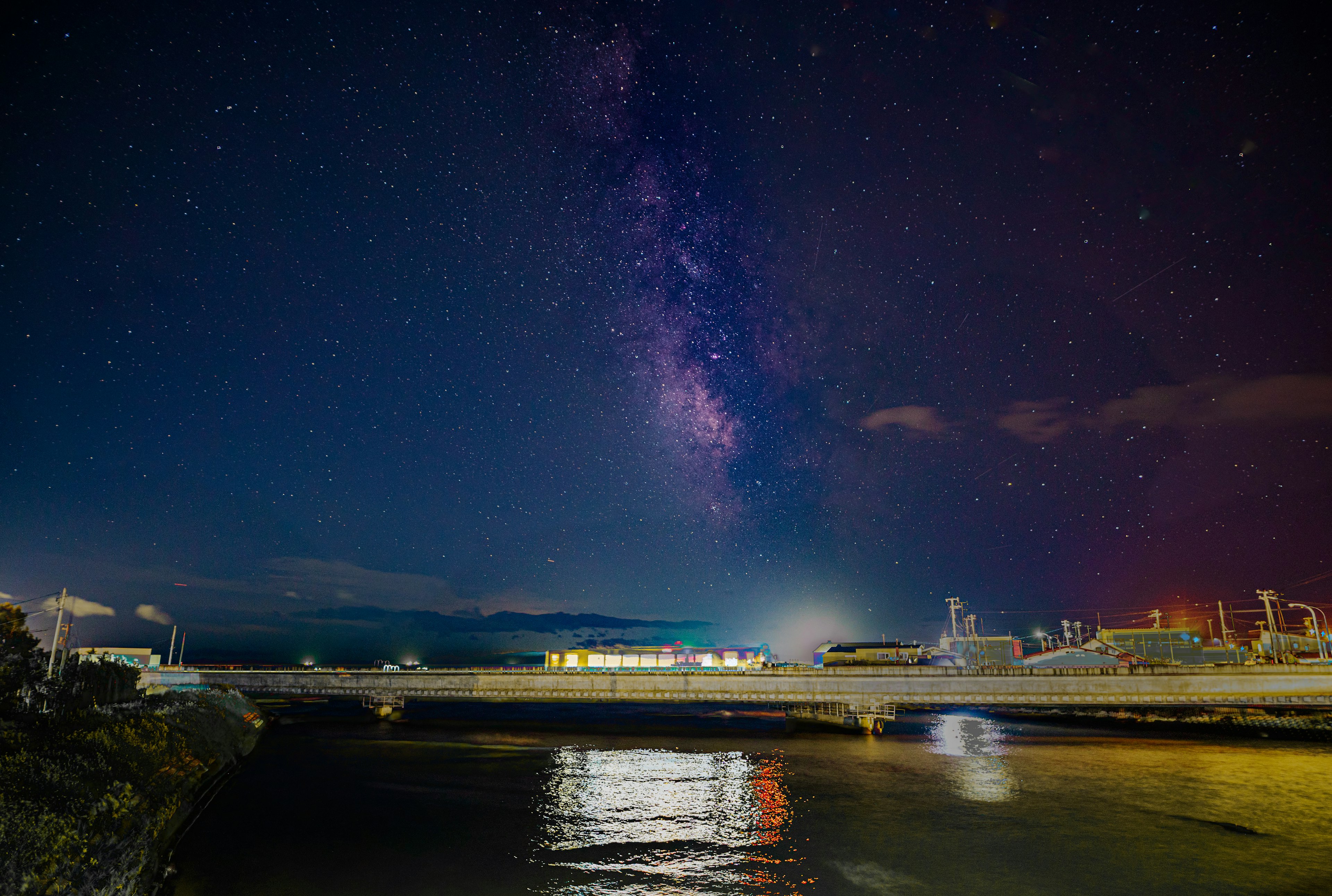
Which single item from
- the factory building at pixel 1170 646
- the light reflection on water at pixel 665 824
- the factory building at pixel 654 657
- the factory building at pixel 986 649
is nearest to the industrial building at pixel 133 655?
the factory building at pixel 654 657

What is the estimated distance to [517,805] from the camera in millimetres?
37875

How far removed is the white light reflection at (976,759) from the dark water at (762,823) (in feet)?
1.43

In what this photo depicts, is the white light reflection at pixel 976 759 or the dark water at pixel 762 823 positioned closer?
the dark water at pixel 762 823

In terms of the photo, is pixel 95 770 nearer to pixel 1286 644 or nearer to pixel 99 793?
pixel 99 793

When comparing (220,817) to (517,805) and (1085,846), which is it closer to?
(517,805)

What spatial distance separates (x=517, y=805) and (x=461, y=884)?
1434 centimetres

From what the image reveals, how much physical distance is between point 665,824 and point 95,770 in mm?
27209

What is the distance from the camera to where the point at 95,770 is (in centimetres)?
2836

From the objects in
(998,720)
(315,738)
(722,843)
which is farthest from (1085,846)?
(998,720)

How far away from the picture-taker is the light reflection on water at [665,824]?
24.7m

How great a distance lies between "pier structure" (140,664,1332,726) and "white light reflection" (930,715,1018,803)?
4.75 m

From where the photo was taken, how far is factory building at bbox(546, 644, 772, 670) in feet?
363

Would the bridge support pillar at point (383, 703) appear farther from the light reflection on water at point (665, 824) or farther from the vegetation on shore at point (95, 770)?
the light reflection on water at point (665, 824)

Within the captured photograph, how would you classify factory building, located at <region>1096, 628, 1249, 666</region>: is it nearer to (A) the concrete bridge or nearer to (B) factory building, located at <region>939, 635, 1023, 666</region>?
(B) factory building, located at <region>939, 635, 1023, 666</region>
